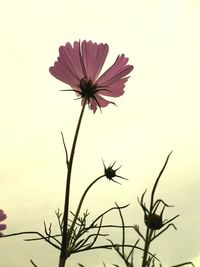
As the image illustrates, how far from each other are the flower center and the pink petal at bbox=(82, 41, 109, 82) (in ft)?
0.07

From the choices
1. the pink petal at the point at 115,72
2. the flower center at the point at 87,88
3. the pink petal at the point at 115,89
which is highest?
the pink petal at the point at 115,72

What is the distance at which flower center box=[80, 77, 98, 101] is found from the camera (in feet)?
4.47

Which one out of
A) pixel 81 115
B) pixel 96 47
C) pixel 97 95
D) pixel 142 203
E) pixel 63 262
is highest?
pixel 96 47

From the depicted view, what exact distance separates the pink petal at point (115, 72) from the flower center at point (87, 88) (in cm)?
4

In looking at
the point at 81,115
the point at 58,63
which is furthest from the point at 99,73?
the point at 81,115

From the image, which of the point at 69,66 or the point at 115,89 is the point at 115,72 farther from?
the point at 69,66

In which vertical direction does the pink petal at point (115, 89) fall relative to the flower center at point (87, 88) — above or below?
above

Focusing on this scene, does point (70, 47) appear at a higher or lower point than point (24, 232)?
higher

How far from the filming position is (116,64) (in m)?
1.45

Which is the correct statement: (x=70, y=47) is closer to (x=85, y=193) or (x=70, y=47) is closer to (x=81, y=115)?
(x=81, y=115)

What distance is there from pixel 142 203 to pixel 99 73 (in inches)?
27.1

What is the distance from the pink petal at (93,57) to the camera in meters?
1.41

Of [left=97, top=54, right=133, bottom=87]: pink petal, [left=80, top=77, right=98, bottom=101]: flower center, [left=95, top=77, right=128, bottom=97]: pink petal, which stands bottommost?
[left=80, top=77, right=98, bottom=101]: flower center

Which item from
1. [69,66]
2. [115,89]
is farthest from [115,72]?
[69,66]
